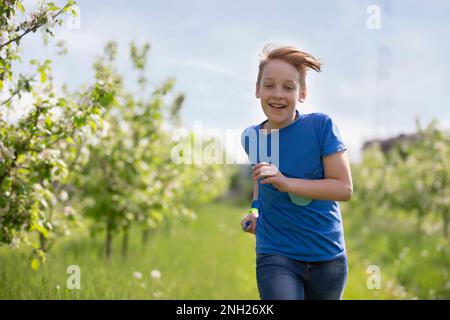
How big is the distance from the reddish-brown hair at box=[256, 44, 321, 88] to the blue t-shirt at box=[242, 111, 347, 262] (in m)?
0.23

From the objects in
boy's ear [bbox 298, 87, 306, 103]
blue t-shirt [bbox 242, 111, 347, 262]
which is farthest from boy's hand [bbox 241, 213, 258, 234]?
boy's ear [bbox 298, 87, 306, 103]

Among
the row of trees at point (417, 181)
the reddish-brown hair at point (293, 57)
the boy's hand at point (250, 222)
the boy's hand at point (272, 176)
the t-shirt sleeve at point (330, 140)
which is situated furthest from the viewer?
the row of trees at point (417, 181)

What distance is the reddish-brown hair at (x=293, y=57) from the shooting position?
271 cm

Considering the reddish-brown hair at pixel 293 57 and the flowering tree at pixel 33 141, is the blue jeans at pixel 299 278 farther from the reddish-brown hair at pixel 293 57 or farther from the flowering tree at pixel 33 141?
the flowering tree at pixel 33 141

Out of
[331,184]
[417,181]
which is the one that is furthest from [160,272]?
[417,181]

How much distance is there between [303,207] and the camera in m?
2.66

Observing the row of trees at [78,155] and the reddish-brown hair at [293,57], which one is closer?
the reddish-brown hair at [293,57]

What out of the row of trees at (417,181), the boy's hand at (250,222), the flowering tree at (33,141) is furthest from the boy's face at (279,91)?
the row of trees at (417,181)

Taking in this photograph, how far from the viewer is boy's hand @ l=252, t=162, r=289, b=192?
2.49 metres

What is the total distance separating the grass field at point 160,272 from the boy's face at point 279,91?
6.83 feet
